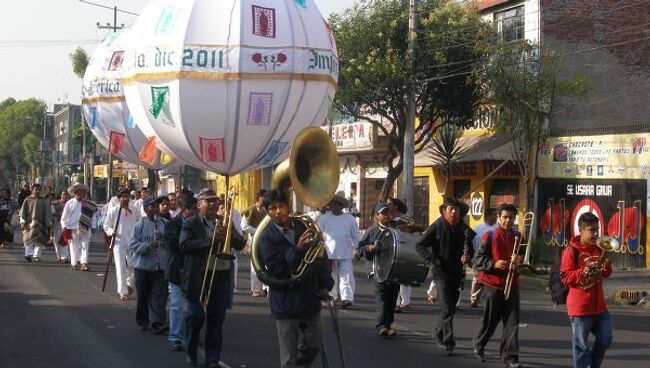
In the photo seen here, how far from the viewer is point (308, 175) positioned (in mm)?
7973

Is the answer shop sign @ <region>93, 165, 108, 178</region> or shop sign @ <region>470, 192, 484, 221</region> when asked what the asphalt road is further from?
shop sign @ <region>93, 165, 108, 178</region>

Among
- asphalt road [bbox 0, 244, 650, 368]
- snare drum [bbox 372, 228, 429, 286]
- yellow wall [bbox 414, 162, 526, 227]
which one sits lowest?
asphalt road [bbox 0, 244, 650, 368]

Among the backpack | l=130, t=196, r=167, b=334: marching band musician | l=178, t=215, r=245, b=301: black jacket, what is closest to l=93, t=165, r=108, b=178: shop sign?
l=130, t=196, r=167, b=334: marching band musician

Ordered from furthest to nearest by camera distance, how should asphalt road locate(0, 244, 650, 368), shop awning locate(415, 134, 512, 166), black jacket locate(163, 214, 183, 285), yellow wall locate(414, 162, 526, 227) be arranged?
1. yellow wall locate(414, 162, 526, 227)
2. shop awning locate(415, 134, 512, 166)
3. asphalt road locate(0, 244, 650, 368)
4. black jacket locate(163, 214, 183, 285)

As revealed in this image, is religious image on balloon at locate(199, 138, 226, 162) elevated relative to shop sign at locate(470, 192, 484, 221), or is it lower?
elevated

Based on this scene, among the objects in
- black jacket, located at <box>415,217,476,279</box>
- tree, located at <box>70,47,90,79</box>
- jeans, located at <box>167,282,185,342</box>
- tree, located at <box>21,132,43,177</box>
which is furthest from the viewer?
tree, located at <box>21,132,43,177</box>

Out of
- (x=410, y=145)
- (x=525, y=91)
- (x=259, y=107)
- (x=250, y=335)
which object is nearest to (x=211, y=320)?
(x=250, y=335)

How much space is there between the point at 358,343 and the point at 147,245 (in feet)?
9.30

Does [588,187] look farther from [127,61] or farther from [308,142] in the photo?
[308,142]

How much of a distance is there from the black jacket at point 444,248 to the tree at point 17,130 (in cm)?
10513

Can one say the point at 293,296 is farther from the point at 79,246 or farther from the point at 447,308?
the point at 79,246

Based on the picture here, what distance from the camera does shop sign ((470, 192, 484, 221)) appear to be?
28.5 m

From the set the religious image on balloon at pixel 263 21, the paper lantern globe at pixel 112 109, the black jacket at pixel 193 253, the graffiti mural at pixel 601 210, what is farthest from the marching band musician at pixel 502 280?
the graffiti mural at pixel 601 210

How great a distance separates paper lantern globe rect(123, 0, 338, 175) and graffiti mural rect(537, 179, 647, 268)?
488 inches
